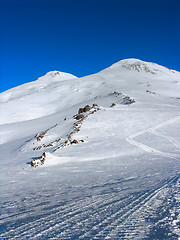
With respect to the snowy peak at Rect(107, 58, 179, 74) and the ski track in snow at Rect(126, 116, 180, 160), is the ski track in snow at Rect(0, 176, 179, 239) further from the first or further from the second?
the snowy peak at Rect(107, 58, 179, 74)

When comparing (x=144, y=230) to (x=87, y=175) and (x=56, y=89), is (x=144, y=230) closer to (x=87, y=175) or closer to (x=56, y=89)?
(x=87, y=175)

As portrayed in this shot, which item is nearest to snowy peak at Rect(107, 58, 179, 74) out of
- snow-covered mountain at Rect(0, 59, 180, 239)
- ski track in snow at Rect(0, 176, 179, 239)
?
snow-covered mountain at Rect(0, 59, 180, 239)

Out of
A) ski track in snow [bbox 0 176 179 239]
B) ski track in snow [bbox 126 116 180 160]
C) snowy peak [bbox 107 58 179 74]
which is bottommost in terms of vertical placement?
ski track in snow [bbox 0 176 179 239]

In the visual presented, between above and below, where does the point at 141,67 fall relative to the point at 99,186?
above

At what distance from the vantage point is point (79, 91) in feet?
190

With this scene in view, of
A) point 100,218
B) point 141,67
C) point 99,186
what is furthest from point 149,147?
point 141,67

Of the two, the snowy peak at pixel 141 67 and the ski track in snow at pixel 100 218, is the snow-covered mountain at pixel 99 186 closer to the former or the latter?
the ski track in snow at pixel 100 218

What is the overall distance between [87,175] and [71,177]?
1.98 feet

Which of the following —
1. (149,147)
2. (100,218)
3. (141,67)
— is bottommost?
(100,218)

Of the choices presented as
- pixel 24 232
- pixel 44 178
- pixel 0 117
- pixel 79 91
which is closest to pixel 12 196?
pixel 44 178

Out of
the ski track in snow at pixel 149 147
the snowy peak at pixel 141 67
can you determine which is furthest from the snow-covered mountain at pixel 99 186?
the snowy peak at pixel 141 67

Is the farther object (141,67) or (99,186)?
(141,67)

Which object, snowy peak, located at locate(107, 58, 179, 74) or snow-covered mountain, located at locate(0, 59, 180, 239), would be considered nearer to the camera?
snow-covered mountain, located at locate(0, 59, 180, 239)

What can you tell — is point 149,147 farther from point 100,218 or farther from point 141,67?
point 141,67
